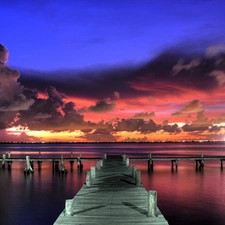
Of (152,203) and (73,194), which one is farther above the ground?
(152,203)

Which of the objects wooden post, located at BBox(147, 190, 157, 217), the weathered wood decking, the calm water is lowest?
the calm water

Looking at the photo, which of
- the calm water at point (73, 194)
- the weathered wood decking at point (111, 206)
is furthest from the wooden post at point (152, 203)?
the calm water at point (73, 194)

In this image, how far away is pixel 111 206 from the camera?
17234mm

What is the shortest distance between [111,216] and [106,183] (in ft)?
30.9

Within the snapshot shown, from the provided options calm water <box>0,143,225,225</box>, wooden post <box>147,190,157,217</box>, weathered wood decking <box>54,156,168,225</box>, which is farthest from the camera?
calm water <box>0,143,225,225</box>

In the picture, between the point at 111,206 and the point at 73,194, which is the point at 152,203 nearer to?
the point at 111,206

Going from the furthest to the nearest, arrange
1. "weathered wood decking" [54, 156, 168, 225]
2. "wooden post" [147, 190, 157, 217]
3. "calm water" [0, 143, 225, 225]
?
1. "calm water" [0, 143, 225, 225]
2. "wooden post" [147, 190, 157, 217]
3. "weathered wood decking" [54, 156, 168, 225]

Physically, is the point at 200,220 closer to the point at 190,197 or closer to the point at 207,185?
the point at 190,197

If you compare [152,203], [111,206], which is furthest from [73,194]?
[152,203]

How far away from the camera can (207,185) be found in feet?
138

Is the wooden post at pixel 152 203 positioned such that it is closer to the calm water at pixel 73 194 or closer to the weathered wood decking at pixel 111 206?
the weathered wood decking at pixel 111 206

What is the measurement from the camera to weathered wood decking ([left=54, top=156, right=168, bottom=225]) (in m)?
14.5

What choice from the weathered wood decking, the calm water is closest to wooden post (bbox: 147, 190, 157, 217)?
the weathered wood decking

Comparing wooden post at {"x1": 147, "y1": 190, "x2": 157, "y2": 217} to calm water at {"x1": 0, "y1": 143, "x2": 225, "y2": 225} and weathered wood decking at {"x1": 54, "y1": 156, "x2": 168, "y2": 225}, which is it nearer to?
weathered wood decking at {"x1": 54, "y1": 156, "x2": 168, "y2": 225}
